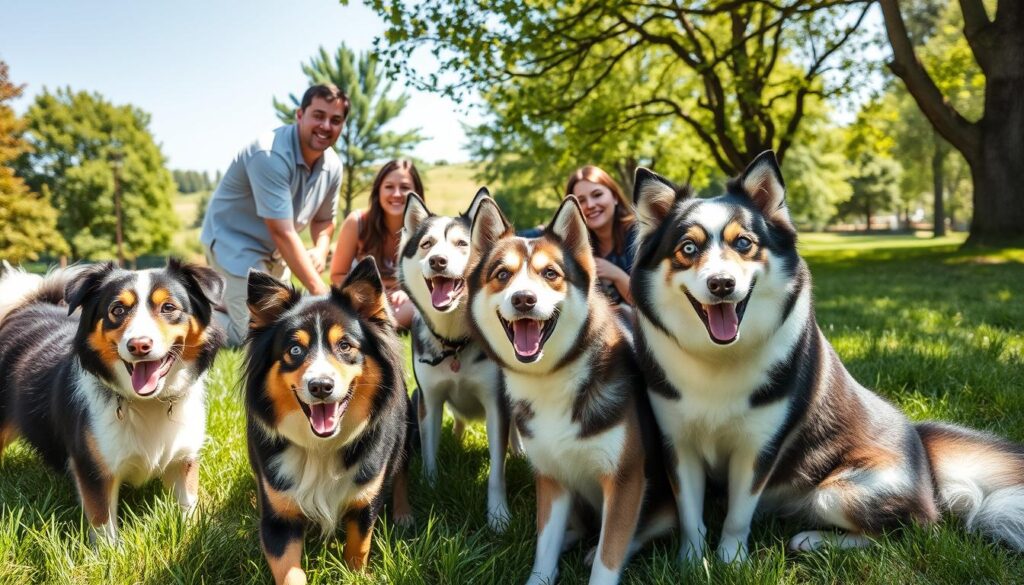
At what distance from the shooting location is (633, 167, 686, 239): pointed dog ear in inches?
102

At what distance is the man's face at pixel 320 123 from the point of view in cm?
521

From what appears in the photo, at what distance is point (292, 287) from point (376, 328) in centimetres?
43

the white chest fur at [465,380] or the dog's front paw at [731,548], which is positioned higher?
the white chest fur at [465,380]

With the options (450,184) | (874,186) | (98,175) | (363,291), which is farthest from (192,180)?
(363,291)

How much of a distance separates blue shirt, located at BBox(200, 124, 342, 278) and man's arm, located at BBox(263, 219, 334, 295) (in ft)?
0.29

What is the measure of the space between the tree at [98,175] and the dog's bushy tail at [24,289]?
127 feet

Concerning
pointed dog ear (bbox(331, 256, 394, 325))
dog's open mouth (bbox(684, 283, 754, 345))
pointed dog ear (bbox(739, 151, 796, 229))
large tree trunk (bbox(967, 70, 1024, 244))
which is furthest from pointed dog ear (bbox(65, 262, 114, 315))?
large tree trunk (bbox(967, 70, 1024, 244))

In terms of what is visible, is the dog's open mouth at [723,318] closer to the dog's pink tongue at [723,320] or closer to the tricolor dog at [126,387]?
the dog's pink tongue at [723,320]

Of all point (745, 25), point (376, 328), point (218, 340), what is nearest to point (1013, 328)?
point (376, 328)

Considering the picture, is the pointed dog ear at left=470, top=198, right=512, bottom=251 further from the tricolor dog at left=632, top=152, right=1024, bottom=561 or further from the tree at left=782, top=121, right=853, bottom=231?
the tree at left=782, top=121, right=853, bottom=231

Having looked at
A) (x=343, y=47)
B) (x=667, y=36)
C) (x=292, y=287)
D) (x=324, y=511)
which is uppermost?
(x=343, y=47)

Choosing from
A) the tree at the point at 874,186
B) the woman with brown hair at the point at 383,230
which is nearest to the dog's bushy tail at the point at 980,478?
the woman with brown hair at the point at 383,230

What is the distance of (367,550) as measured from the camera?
2.73m

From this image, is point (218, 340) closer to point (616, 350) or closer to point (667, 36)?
point (616, 350)
